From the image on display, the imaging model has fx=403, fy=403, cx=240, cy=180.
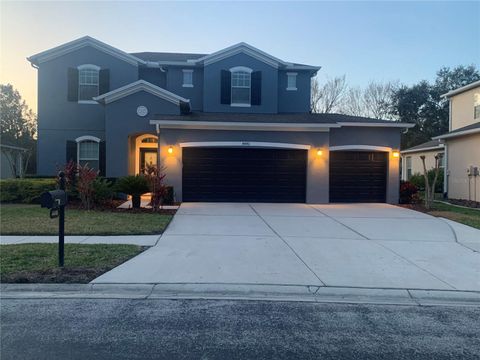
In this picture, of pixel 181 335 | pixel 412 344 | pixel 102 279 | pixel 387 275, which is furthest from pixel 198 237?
pixel 412 344

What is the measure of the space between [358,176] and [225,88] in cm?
805

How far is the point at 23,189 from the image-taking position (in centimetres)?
1535

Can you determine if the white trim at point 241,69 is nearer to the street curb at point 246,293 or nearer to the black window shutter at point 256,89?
the black window shutter at point 256,89

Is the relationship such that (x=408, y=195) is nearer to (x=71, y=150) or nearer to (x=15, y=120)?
(x=71, y=150)

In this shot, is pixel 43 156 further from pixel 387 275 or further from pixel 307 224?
pixel 387 275

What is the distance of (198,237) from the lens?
9.44 m

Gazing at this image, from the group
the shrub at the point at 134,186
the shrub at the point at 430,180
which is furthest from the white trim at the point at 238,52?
the shrub at the point at 430,180

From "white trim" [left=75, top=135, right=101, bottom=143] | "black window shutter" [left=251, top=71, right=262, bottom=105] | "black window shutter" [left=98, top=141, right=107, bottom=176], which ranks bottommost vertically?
"black window shutter" [left=98, top=141, right=107, bottom=176]

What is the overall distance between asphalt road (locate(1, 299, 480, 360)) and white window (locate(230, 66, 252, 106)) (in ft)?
54.3

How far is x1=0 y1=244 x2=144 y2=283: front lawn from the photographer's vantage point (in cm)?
595

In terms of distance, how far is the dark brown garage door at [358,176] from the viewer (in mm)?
17812

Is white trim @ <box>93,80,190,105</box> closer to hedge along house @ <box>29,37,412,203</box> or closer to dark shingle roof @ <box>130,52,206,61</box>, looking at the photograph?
hedge along house @ <box>29,37,412,203</box>

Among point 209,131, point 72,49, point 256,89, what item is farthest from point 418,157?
point 72,49

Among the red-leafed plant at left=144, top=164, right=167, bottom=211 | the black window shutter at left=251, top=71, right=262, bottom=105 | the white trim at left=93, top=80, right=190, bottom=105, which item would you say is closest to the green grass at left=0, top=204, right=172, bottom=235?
the red-leafed plant at left=144, top=164, right=167, bottom=211
